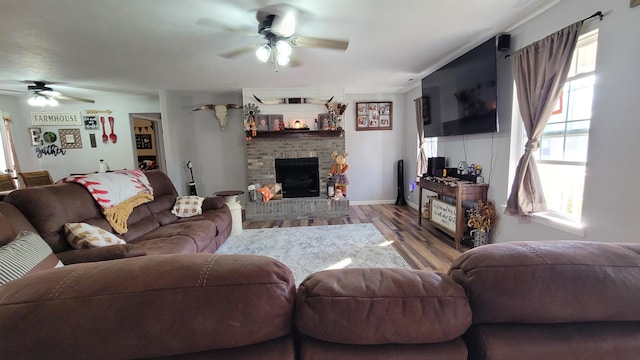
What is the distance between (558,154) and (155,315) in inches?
118

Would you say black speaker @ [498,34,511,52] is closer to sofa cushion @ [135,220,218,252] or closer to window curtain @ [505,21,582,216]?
window curtain @ [505,21,582,216]

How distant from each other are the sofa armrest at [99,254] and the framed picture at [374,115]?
4.39 m

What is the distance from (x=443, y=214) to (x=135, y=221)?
3.63m

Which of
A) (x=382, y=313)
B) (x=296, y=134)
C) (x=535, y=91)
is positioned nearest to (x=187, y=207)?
(x=296, y=134)

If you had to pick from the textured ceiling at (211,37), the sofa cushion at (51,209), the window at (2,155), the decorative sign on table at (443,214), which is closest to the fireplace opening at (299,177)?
the textured ceiling at (211,37)

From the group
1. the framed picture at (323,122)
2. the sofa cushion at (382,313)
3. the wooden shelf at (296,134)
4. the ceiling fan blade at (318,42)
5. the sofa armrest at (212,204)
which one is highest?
the ceiling fan blade at (318,42)

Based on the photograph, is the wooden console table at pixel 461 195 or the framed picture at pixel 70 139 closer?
the wooden console table at pixel 461 195

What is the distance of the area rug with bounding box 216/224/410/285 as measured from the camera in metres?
2.70

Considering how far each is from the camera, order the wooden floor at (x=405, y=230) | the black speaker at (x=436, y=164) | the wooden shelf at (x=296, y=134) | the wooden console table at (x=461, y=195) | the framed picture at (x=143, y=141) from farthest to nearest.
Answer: the framed picture at (x=143, y=141), the wooden shelf at (x=296, y=134), the black speaker at (x=436, y=164), the wooden console table at (x=461, y=195), the wooden floor at (x=405, y=230)

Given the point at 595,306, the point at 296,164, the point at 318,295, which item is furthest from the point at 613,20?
the point at 296,164

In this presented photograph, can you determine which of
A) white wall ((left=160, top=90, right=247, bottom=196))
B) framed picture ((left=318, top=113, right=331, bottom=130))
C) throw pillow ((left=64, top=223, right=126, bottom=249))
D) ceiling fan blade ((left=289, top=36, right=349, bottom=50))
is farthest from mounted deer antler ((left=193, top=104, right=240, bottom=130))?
throw pillow ((left=64, top=223, right=126, bottom=249))

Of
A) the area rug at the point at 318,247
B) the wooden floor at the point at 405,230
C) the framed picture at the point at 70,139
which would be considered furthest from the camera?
the framed picture at the point at 70,139

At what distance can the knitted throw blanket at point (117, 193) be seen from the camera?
2.32 metres

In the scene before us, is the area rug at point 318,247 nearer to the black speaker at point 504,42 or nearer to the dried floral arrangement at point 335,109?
the dried floral arrangement at point 335,109
